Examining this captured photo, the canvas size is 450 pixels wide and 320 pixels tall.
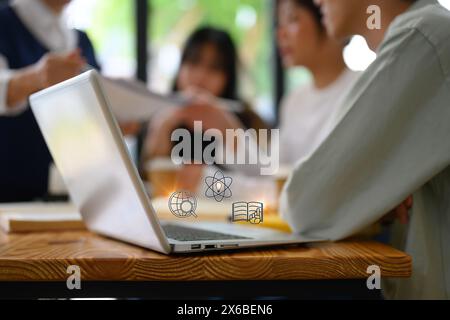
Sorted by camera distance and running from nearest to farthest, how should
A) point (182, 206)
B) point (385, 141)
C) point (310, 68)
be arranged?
point (385, 141) → point (182, 206) → point (310, 68)

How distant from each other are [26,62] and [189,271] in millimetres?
1214

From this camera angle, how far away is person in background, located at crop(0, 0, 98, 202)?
1578mm

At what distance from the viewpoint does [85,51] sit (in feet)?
5.67

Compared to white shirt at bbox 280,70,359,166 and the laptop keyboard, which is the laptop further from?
white shirt at bbox 280,70,359,166

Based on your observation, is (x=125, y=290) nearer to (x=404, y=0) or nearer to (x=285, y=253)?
(x=285, y=253)

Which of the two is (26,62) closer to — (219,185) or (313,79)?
(219,185)

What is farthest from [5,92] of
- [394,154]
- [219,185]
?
[394,154]

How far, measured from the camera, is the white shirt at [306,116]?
6.60ft

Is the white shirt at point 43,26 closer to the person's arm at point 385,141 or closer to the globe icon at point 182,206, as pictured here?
the globe icon at point 182,206

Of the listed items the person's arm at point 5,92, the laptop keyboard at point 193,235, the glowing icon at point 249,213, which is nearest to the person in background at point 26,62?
the person's arm at point 5,92

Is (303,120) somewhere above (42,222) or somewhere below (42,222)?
above

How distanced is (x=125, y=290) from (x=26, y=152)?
3.73 ft

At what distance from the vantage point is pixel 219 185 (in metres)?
1.06

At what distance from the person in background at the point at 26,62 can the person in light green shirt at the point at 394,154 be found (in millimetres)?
1019
